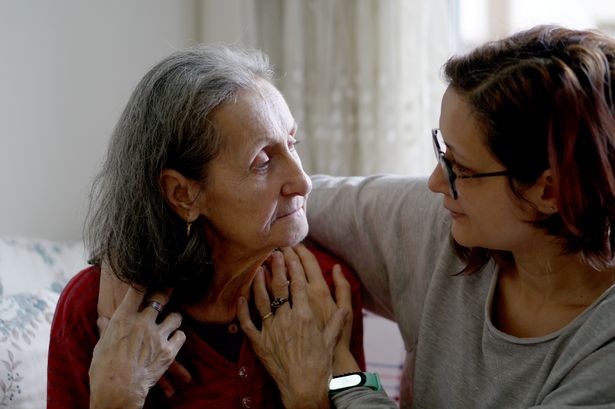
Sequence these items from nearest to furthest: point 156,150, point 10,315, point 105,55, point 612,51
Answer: point 612,51 → point 156,150 → point 10,315 → point 105,55

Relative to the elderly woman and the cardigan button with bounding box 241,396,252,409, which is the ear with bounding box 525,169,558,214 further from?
the cardigan button with bounding box 241,396,252,409

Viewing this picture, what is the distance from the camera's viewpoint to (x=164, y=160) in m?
1.45

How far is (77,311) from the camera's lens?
155 centimetres

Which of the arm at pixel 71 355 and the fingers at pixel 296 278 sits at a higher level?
the fingers at pixel 296 278

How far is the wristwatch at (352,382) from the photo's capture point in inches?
60.2

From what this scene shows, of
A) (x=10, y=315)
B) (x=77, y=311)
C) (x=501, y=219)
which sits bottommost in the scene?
(x=10, y=315)

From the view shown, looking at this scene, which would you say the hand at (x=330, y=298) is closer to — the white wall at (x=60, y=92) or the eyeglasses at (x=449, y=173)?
the eyeglasses at (x=449, y=173)

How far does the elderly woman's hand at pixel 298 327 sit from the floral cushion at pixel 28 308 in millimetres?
555

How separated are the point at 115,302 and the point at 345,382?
0.48m

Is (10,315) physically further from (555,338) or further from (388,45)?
(388,45)

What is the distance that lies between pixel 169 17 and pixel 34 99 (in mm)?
627

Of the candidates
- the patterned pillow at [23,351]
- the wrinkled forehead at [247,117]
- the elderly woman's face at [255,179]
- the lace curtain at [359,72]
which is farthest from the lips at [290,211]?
the lace curtain at [359,72]

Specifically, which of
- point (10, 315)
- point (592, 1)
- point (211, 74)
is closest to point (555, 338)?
point (211, 74)

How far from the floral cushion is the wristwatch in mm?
717
